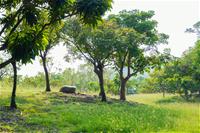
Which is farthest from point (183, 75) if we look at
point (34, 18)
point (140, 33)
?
point (34, 18)

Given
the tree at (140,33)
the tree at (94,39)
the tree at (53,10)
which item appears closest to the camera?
the tree at (53,10)

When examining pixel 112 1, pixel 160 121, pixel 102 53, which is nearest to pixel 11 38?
pixel 112 1

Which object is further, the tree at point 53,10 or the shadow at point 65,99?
the shadow at point 65,99

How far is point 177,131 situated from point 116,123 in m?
3.22

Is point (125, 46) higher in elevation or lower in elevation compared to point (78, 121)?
higher

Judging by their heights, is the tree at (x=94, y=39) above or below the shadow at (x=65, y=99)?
above

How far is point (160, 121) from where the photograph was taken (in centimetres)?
2434

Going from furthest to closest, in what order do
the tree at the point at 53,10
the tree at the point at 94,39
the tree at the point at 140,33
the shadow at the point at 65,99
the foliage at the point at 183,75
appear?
the foliage at the point at 183,75 < the tree at the point at 140,33 < the tree at the point at 94,39 < the shadow at the point at 65,99 < the tree at the point at 53,10

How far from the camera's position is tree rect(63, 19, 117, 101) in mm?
42375

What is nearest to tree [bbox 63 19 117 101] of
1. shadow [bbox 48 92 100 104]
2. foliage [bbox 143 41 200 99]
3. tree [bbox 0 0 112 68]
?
shadow [bbox 48 92 100 104]

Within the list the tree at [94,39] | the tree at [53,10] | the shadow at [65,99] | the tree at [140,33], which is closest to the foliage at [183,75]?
the tree at [140,33]

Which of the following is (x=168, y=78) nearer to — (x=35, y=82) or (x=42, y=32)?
(x=35, y=82)

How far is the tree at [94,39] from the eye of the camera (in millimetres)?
42375

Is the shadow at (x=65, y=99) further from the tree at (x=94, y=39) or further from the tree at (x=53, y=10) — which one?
the tree at (x=53, y=10)
